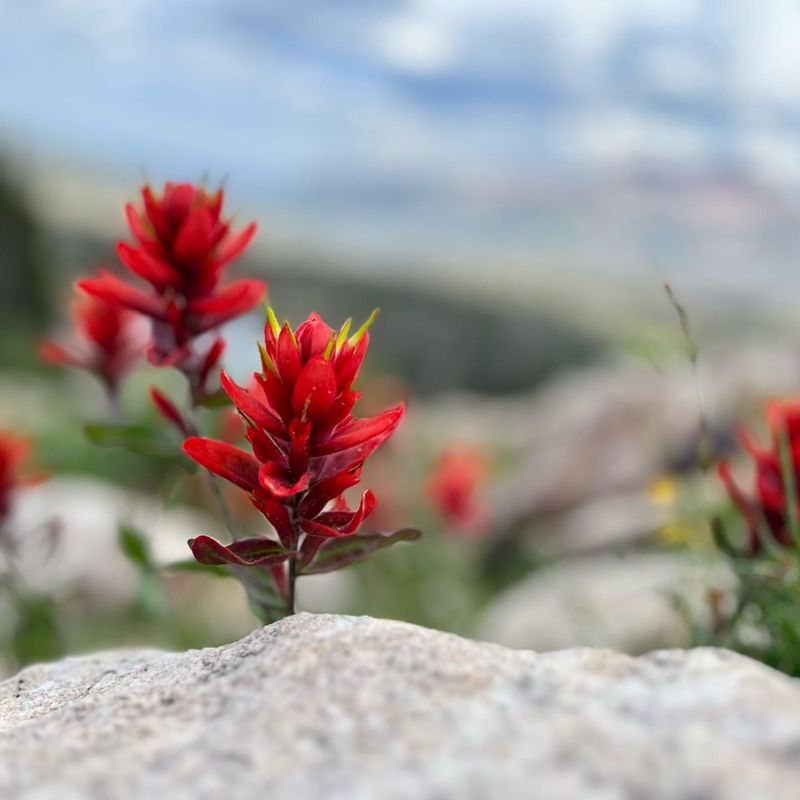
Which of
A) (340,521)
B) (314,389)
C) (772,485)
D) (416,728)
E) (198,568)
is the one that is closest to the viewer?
(416,728)

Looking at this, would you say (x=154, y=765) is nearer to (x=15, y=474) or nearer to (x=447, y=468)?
(x=15, y=474)

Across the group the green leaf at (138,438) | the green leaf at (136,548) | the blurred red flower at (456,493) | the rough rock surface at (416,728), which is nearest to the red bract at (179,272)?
the green leaf at (138,438)

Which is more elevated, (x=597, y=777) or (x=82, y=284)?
(x=82, y=284)

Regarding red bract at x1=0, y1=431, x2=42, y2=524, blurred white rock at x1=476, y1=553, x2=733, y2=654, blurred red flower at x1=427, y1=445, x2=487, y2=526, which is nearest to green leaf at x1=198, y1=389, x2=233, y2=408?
red bract at x1=0, y1=431, x2=42, y2=524

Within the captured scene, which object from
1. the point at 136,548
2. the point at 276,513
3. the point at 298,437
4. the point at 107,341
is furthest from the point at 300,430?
the point at 107,341

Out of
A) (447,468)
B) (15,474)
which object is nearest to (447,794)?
(15,474)

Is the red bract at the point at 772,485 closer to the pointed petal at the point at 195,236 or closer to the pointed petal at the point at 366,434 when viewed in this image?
the pointed petal at the point at 366,434

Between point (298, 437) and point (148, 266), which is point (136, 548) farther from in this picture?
point (298, 437)
